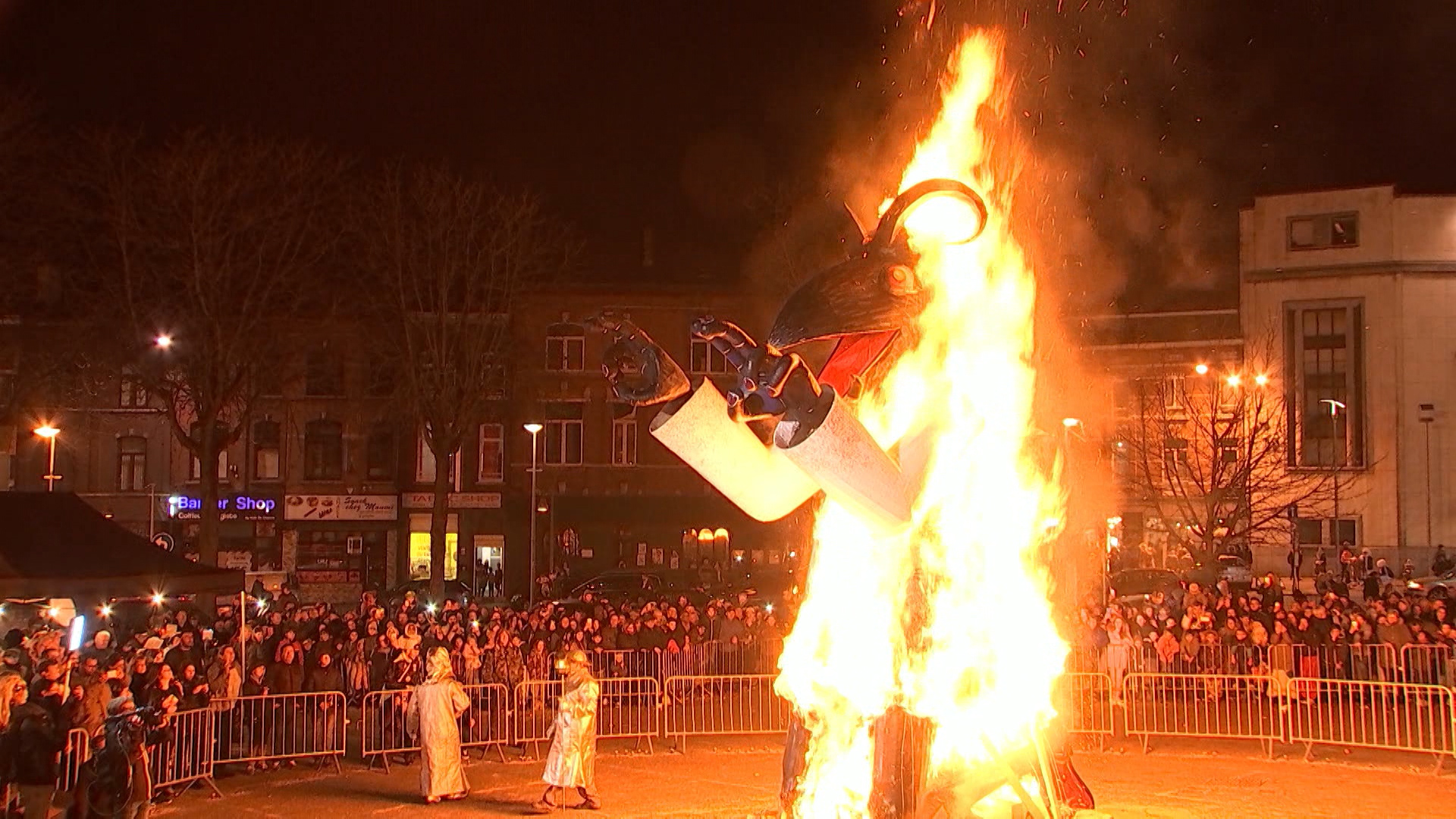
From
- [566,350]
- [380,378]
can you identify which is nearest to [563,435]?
[566,350]

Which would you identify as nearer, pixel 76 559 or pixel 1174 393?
pixel 76 559

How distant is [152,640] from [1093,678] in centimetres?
1211

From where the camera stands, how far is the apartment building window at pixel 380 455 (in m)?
48.2

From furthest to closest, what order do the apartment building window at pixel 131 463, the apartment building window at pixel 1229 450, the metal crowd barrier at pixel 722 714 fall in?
the apartment building window at pixel 131 463, the apartment building window at pixel 1229 450, the metal crowd barrier at pixel 722 714

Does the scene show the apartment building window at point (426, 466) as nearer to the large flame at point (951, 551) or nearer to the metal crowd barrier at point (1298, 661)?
the metal crowd barrier at point (1298, 661)

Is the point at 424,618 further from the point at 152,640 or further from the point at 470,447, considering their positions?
the point at 470,447

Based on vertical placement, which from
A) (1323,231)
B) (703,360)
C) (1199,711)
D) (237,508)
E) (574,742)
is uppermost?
(1323,231)

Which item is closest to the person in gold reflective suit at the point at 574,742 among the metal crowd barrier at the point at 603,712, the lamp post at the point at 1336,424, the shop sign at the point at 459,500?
the metal crowd barrier at the point at 603,712

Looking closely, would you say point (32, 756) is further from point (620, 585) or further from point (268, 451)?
point (268, 451)

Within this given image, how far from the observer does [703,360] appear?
4797cm

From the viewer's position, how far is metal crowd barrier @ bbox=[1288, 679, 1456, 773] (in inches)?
581

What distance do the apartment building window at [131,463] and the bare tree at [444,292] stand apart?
14270mm

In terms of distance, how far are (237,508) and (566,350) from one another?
12.9 metres

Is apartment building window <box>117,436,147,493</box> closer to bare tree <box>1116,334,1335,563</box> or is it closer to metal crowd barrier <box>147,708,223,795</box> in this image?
bare tree <box>1116,334,1335,563</box>
